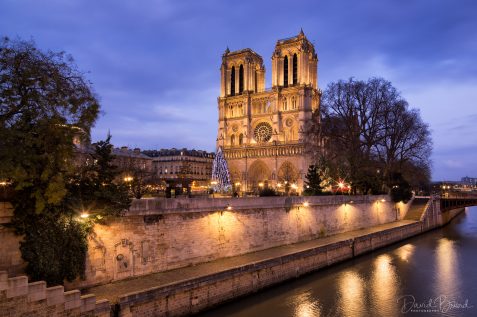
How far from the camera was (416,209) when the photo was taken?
1646 inches

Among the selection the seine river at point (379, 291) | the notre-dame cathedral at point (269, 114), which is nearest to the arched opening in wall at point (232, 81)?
the notre-dame cathedral at point (269, 114)

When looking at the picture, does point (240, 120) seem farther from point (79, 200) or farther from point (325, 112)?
point (79, 200)

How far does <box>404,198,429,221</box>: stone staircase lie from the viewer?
130ft

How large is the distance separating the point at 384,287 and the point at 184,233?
8.93 metres

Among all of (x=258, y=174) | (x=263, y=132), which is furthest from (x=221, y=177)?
(x=263, y=132)

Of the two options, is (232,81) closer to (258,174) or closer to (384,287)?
(258,174)

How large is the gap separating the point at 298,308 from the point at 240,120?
51.7m

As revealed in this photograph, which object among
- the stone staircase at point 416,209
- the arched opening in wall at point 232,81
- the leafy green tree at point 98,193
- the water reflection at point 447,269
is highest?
the arched opening in wall at point 232,81

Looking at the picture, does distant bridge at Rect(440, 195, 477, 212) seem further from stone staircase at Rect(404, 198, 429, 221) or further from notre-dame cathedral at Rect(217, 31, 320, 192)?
notre-dame cathedral at Rect(217, 31, 320, 192)

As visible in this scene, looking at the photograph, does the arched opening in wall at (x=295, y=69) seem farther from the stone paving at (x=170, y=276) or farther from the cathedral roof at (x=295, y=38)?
the stone paving at (x=170, y=276)

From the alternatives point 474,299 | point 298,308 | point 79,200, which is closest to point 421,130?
point 474,299

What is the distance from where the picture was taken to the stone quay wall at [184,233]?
13699 millimetres

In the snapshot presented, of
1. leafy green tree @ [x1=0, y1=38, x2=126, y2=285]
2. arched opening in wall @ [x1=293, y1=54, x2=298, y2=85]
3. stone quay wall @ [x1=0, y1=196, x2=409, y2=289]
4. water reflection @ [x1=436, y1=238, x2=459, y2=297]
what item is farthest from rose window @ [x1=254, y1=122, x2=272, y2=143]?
leafy green tree @ [x1=0, y1=38, x2=126, y2=285]

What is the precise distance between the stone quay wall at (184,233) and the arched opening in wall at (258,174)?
3487 centimetres
